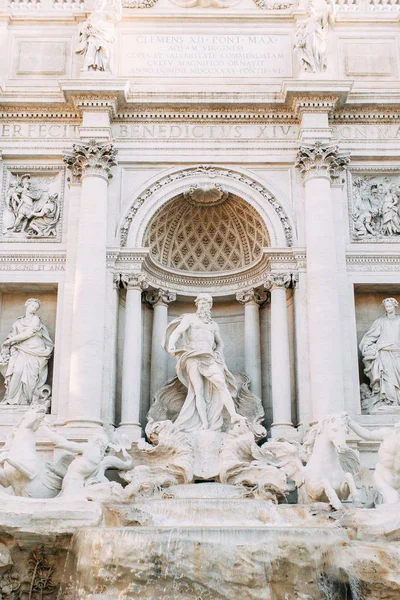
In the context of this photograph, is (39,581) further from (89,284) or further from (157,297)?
(157,297)

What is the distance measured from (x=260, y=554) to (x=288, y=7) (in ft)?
46.1

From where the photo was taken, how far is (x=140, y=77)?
18.2m

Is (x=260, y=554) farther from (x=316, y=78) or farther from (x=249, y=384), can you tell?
(x=316, y=78)

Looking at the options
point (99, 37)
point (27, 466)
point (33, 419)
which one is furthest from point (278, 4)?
point (27, 466)

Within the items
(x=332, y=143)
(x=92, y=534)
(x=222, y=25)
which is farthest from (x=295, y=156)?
(x=92, y=534)

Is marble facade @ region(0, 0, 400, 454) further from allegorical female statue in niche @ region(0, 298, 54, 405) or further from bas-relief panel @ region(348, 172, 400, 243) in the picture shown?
allegorical female statue in niche @ region(0, 298, 54, 405)

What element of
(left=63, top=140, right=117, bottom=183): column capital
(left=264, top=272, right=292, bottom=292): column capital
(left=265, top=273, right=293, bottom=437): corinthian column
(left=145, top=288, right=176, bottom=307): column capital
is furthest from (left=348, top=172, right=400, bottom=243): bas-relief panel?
(left=63, top=140, right=117, bottom=183): column capital

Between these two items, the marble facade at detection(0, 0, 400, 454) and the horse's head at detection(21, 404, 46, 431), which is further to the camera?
the marble facade at detection(0, 0, 400, 454)

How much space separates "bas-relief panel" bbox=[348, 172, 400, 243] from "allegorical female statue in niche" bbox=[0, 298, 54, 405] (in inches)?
285

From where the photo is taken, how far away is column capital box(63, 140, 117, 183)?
17.0 m

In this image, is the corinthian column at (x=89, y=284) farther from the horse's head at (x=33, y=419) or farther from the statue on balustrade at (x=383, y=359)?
the statue on balustrade at (x=383, y=359)

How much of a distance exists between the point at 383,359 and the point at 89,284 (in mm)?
6380

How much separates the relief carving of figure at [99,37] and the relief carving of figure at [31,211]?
3066mm

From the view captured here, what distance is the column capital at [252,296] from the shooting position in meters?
17.8
